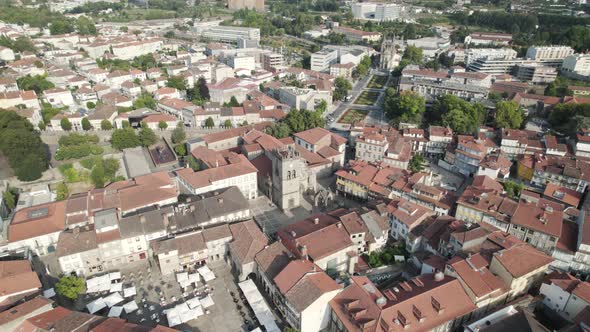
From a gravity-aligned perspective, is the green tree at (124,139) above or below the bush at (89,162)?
above

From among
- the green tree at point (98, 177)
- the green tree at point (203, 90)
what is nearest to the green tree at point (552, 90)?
the green tree at point (203, 90)

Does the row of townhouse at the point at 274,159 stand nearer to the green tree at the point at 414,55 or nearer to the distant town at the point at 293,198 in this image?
the distant town at the point at 293,198

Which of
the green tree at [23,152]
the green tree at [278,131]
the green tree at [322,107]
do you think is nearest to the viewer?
the green tree at [23,152]

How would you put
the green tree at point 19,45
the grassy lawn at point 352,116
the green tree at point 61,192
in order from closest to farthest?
the green tree at point 61,192
the grassy lawn at point 352,116
the green tree at point 19,45

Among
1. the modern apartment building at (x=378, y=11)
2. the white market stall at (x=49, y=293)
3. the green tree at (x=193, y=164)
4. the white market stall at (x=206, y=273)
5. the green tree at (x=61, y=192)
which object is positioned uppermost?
the modern apartment building at (x=378, y=11)

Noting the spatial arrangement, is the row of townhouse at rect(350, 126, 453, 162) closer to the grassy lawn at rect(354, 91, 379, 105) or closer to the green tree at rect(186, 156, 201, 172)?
the green tree at rect(186, 156, 201, 172)

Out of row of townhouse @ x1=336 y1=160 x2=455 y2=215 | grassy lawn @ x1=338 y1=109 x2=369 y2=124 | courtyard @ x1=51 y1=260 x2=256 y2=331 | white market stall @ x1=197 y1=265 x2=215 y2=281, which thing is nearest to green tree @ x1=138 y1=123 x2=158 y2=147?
courtyard @ x1=51 y1=260 x2=256 y2=331

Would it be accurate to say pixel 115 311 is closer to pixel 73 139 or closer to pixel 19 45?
pixel 73 139

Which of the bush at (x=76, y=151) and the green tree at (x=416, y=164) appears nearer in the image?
the green tree at (x=416, y=164)
